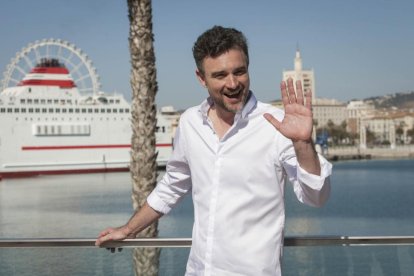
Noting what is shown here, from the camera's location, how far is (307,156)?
1928 millimetres

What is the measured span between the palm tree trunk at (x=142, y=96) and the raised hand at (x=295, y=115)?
12.7 feet

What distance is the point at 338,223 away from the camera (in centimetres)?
1970

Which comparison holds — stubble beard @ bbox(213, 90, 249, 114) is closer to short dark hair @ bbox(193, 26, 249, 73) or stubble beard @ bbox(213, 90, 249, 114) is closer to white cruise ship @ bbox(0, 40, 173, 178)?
short dark hair @ bbox(193, 26, 249, 73)

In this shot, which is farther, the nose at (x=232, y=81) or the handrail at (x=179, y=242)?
the handrail at (x=179, y=242)

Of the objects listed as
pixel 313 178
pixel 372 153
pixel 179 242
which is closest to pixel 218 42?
pixel 313 178

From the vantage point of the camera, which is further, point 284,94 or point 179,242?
point 179,242

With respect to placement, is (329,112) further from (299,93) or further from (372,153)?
(299,93)

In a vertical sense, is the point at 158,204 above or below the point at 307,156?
below

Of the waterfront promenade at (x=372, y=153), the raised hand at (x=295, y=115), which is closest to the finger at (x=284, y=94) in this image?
the raised hand at (x=295, y=115)

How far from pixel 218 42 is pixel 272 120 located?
1.05ft

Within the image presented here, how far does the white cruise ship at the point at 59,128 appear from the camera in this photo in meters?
46.0

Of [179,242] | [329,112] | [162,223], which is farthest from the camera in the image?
[329,112]

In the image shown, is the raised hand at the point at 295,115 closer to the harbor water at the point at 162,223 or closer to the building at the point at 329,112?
the harbor water at the point at 162,223

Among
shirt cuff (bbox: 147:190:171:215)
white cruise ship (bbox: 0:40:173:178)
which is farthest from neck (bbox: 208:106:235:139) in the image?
white cruise ship (bbox: 0:40:173:178)
